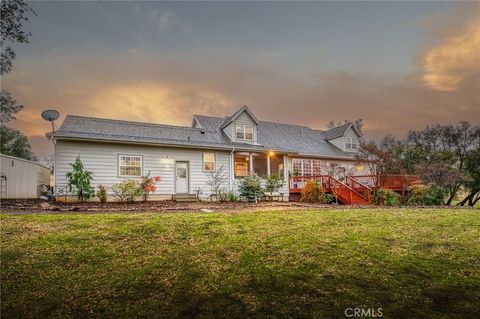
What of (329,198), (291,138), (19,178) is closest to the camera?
(19,178)

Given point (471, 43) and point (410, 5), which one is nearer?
point (410, 5)

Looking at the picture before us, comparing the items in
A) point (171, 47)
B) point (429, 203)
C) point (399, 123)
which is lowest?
point (429, 203)

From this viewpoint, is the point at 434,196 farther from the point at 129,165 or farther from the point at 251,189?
the point at 129,165

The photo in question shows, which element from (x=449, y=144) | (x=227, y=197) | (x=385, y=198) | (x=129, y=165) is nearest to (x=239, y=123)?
(x=227, y=197)

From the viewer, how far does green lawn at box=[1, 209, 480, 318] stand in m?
3.29

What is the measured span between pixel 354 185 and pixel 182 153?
447 inches

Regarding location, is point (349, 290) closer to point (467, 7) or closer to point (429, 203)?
point (467, 7)

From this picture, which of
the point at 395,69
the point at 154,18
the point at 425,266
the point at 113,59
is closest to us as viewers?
the point at 425,266

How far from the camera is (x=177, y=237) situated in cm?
615

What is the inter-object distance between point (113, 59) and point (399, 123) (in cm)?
2620

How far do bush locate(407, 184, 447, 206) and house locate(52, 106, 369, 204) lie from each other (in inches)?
162

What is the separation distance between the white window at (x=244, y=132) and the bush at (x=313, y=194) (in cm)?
603

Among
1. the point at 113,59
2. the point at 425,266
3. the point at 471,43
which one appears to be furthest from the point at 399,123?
the point at 425,266

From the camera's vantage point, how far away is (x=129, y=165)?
16172 mm
